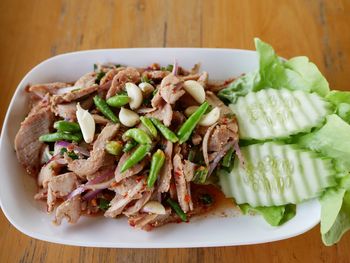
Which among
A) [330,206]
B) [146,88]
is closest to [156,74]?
[146,88]

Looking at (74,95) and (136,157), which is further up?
(74,95)

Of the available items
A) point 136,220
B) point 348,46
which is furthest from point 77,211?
point 348,46

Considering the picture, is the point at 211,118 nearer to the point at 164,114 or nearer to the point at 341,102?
the point at 164,114

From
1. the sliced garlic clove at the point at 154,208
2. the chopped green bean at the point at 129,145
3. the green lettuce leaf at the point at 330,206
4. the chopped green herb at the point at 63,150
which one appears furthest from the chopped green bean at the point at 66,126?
the green lettuce leaf at the point at 330,206

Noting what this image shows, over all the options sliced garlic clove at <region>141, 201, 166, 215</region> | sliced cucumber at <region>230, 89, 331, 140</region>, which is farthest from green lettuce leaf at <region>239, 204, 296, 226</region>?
sliced garlic clove at <region>141, 201, 166, 215</region>

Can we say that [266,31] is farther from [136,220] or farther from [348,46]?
[136,220]

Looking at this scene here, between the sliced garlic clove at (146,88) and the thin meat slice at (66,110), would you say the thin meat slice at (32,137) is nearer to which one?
the thin meat slice at (66,110)
